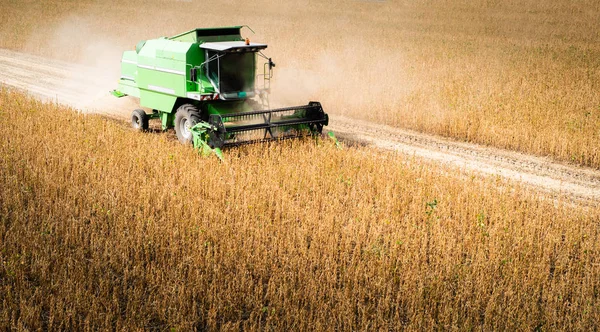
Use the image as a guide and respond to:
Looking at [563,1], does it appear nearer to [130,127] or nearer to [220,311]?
[130,127]

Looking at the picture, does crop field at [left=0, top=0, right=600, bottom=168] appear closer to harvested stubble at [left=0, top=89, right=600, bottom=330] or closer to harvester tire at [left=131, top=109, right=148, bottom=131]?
harvested stubble at [left=0, top=89, right=600, bottom=330]

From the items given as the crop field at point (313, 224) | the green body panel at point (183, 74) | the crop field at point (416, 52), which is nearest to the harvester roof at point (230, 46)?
the green body panel at point (183, 74)

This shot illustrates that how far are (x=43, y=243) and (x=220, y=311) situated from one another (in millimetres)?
2345

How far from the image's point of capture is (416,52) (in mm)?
21203

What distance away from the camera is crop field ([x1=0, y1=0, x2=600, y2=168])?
13.7 meters

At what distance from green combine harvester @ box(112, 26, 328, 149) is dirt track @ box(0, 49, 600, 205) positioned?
2.19 m

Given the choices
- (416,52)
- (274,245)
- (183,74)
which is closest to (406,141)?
(183,74)

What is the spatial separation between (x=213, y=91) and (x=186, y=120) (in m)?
0.80

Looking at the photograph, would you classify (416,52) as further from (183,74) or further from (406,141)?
(183,74)

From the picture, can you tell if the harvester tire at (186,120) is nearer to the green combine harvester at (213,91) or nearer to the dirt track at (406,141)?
the green combine harvester at (213,91)

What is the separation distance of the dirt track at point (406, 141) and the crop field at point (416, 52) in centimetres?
66

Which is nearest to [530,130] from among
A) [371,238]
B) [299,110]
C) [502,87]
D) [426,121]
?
[426,121]

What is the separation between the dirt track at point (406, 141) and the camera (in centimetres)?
1073

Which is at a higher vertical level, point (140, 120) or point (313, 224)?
point (140, 120)
